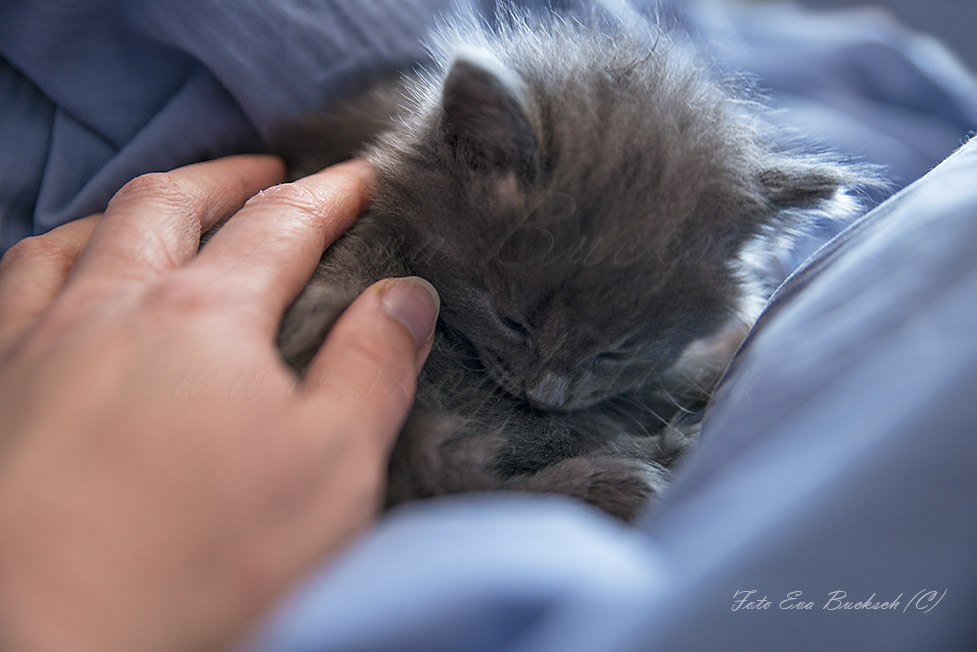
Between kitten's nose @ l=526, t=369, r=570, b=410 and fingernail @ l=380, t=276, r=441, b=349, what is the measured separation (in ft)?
0.65

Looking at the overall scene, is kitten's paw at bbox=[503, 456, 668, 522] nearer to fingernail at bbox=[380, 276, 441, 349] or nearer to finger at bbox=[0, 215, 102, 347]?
fingernail at bbox=[380, 276, 441, 349]

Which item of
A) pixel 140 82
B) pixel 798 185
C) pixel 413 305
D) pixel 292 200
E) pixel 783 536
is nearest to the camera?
pixel 783 536

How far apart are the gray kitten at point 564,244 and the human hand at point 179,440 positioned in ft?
0.32

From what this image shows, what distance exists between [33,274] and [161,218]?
0.69ft

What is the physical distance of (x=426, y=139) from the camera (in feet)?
3.50

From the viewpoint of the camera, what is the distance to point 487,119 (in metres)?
0.93

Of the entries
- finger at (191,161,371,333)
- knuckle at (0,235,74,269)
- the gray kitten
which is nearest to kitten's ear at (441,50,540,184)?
the gray kitten

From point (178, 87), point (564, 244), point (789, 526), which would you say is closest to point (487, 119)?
point (564, 244)

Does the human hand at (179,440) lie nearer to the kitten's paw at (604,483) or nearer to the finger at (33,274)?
the finger at (33,274)

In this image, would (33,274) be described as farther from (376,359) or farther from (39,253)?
(376,359)

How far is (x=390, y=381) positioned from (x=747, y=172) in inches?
27.9

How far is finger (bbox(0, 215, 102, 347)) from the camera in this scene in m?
0.88

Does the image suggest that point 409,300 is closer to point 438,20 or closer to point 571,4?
point 438,20

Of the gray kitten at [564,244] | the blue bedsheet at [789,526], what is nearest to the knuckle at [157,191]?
the gray kitten at [564,244]
